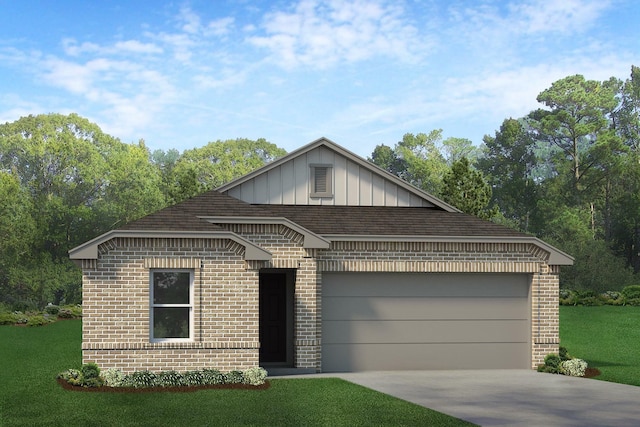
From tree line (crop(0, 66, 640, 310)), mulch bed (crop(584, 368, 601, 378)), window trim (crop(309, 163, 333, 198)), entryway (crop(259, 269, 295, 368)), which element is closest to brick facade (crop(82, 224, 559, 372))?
entryway (crop(259, 269, 295, 368))

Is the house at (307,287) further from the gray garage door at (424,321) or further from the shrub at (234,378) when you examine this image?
the shrub at (234,378)

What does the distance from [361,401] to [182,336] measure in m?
5.20

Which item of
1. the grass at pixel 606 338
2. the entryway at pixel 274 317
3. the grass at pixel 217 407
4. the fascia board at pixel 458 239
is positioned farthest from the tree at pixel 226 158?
the grass at pixel 217 407

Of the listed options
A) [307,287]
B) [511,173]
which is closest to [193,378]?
[307,287]

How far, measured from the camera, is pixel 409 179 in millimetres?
88562

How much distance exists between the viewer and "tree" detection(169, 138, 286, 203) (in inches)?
3489

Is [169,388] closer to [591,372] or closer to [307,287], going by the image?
[307,287]

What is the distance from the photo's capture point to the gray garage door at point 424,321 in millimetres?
21844

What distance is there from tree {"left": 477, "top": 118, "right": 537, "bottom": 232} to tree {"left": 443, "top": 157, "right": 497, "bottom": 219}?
38734mm

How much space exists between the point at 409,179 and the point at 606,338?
56762mm

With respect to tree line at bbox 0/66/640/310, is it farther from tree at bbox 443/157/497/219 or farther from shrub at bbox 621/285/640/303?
tree at bbox 443/157/497/219

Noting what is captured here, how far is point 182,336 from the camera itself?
64.7ft

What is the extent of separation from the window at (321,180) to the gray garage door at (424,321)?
330 centimetres

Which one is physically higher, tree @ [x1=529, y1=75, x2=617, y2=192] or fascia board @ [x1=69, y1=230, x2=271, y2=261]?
tree @ [x1=529, y1=75, x2=617, y2=192]
